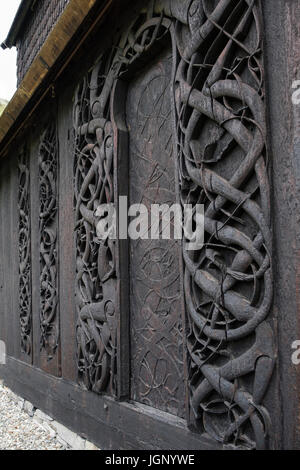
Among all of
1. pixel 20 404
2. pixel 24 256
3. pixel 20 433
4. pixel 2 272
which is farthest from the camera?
pixel 2 272

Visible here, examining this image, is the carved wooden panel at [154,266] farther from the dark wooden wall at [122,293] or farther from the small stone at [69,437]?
the small stone at [69,437]

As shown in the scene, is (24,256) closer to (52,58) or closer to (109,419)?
(52,58)

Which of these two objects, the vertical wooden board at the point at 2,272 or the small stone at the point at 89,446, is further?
the vertical wooden board at the point at 2,272

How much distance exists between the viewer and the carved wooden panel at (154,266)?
93.1 inches

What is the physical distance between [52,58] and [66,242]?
1561mm

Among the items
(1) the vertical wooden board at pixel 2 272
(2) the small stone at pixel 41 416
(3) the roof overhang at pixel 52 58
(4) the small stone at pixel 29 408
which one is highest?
(3) the roof overhang at pixel 52 58

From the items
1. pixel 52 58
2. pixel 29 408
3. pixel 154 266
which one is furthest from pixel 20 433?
pixel 52 58

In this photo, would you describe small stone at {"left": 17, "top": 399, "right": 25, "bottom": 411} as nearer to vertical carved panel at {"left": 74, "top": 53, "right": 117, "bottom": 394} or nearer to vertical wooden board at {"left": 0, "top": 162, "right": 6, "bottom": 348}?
vertical wooden board at {"left": 0, "top": 162, "right": 6, "bottom": 348}

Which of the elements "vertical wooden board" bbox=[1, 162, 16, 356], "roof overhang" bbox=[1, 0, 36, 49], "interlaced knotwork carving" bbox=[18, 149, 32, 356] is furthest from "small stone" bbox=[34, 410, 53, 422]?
"roof overhang" bbox=[1, 0, 36, 49]

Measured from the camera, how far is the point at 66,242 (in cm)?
349

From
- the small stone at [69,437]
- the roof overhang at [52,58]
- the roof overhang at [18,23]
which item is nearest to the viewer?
the roof overhang at [52,58]

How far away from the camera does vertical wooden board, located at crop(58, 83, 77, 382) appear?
11.0ft

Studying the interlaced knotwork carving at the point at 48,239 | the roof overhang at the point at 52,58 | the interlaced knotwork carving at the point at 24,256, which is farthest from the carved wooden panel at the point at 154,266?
Answer: the interlaced knotwork carving at the point at 24,256

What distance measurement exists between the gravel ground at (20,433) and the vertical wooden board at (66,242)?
578mm
